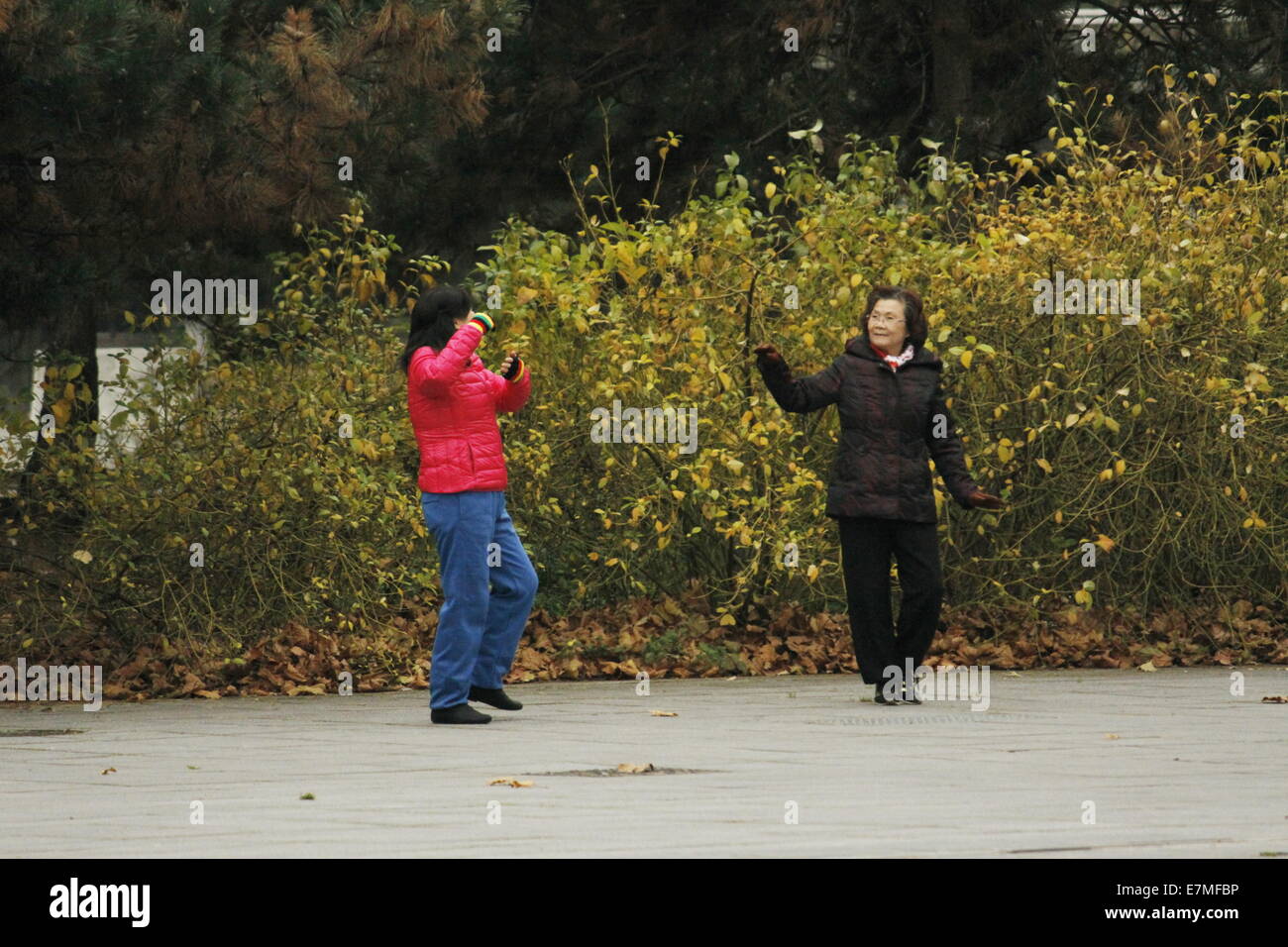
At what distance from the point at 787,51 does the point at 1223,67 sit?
160 inches

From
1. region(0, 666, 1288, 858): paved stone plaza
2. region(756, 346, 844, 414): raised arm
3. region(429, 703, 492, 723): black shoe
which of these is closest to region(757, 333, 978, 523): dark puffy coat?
region(756, 346, 844, 414): raised arm

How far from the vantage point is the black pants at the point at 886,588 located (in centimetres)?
1052

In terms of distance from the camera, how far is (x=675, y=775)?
311 inches

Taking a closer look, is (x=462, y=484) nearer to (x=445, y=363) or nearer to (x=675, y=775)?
(x=445, y=363)

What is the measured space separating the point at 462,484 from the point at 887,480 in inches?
77.7

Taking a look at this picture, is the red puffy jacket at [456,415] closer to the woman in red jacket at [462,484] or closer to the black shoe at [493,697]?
the woman in red jacket at [462,484]

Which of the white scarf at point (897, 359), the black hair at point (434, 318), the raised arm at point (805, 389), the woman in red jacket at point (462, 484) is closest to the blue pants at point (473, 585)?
the woman in red jacket at point (462, 484)

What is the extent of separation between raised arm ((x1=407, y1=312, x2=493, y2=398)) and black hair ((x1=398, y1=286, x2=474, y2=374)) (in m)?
0.12

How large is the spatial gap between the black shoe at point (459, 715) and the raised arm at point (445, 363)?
130 centimetres

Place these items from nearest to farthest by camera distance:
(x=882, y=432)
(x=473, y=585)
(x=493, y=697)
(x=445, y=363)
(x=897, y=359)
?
(x=445, y=363) → (x=473, y=585) → (x=493, y=697) → (x=882, y=432) → (x=897, y=359)

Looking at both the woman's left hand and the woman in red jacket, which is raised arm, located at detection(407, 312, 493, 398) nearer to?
the woman in red jacket

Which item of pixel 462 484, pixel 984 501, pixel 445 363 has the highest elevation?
pixel 445 363

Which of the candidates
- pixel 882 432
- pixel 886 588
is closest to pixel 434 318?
pixel 882 432

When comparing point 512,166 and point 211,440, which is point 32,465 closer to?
point 211,440
